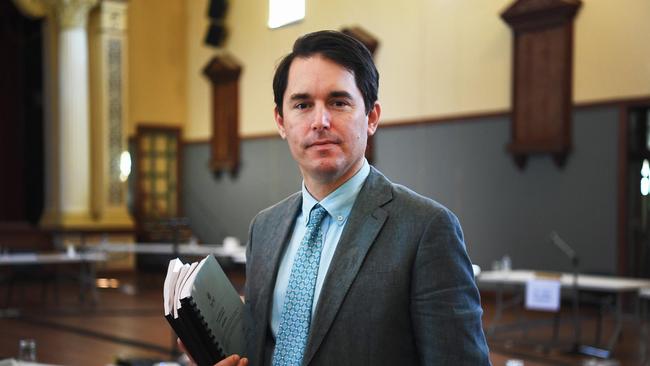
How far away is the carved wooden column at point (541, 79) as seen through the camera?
548 centimetres

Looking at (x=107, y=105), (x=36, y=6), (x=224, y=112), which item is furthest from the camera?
(x=36, y=6)

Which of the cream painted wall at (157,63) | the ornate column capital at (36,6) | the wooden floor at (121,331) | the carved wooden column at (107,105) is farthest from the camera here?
the ornate column capital at (36,6)

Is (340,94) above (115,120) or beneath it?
beneath

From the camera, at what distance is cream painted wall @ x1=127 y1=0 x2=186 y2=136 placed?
6.95 m

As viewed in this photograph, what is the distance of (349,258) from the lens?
1.40 metres

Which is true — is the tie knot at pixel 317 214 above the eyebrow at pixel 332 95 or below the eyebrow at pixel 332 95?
below

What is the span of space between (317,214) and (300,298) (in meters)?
0.16

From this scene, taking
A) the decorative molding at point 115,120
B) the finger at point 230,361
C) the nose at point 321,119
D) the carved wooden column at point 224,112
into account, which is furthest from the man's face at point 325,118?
the decorative molding at point 115,120

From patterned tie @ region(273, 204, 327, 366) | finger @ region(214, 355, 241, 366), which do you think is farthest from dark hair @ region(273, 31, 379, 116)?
finger @ region(214, 355, 241, 366)

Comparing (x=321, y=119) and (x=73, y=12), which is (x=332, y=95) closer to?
(x=321, y=119)

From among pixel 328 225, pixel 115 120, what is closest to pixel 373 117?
pixel 328 225

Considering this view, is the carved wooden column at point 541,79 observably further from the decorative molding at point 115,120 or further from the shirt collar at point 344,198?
the decorative molding at point 115,120

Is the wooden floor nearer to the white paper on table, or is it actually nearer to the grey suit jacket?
the white paper on table

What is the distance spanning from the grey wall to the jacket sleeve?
323 centimetres
